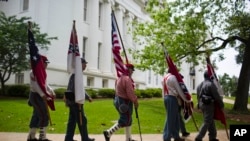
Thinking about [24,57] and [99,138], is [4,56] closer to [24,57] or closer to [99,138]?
[24,57]

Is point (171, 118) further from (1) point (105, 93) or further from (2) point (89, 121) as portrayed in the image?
(1) point (105, 93)

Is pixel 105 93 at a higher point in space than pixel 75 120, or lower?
higher

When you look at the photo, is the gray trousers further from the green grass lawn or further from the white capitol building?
the white capitol building

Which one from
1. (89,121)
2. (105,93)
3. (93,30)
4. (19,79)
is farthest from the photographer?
(93,30)

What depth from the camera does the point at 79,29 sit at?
106ft

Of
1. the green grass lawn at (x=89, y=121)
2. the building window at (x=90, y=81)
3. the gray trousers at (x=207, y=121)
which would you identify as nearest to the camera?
the gray trousers at (x=207, y=121)

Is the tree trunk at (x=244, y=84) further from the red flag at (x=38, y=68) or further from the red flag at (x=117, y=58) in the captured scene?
the red flag at (x=38, y=68)

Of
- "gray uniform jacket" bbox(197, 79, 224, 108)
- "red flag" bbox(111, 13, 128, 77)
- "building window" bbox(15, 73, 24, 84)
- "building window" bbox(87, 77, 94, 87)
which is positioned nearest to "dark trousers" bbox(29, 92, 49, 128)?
"red flag" bbox(111, 13, 128, 77)

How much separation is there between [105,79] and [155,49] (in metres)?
13.7

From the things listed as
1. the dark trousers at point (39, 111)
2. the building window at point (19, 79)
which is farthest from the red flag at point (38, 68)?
the building window at point (19, 79)

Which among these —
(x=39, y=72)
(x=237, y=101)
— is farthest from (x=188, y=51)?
(x=39, y=72)

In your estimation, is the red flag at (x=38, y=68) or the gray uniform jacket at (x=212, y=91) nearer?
the red flag at (x=38, y=68)

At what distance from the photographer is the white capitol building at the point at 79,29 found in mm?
29656

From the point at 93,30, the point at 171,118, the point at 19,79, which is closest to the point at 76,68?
the point at 171,118
